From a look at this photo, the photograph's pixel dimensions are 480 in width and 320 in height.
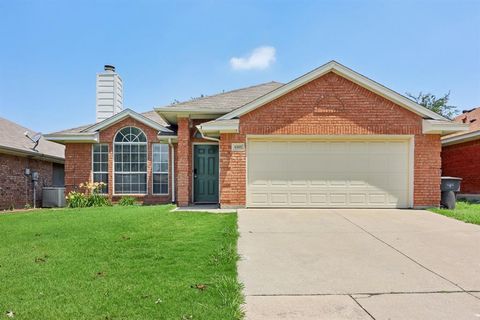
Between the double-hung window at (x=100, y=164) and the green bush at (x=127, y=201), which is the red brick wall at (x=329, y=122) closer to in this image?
the green bush at (x=127, y=201)

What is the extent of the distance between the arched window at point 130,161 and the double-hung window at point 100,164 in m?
0.42

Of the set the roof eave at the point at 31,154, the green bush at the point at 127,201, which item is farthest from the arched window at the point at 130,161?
the roof eave at the point at 31,154

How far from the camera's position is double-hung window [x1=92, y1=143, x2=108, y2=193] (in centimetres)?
1287

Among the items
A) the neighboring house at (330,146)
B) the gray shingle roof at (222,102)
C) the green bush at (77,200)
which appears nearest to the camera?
the neighboring house at (330,146)

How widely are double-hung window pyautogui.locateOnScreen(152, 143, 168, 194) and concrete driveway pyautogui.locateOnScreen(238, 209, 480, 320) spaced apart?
5435mm

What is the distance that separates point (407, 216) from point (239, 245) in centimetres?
571

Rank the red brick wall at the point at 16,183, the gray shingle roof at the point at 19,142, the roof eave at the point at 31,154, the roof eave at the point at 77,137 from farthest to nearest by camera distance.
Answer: the gray shingle roof at the point at 19,142 → the red brick wall at the point at 16,183 → the roof eave at the point at 31,154 → the roof eave at the point at 77,137

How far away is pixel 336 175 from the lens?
10438mm

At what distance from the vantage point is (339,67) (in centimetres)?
1022

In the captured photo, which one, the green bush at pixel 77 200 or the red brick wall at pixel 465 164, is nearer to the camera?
the green bush at pixel 77 200

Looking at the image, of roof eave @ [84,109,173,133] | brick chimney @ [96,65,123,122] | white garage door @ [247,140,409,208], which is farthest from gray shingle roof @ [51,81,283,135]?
white garage door @ [247,140,409,208]

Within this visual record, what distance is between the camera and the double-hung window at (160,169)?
12836 millimetres

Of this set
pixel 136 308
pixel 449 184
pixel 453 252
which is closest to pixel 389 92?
pixel 449 184

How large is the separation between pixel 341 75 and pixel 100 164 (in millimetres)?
9787
